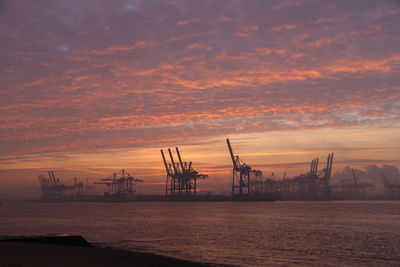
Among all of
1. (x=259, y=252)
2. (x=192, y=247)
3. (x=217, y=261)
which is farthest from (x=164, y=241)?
(x=217, y=261)

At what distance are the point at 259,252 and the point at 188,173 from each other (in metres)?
166

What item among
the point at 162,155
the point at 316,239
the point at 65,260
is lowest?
the point at 316,239

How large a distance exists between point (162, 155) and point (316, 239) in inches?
6367

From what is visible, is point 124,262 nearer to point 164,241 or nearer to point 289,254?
point 289,254

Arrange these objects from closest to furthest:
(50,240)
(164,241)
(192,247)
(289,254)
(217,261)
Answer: (50,240), (217,261), (289,254), (192,247), (164,241)

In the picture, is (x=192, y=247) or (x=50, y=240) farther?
(x=192, y=247)

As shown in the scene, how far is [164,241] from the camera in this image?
96.7 feet

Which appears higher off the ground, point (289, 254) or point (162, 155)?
point (162, 155)

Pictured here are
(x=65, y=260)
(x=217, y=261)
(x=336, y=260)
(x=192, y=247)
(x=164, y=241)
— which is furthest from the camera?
(x=164, y=241)

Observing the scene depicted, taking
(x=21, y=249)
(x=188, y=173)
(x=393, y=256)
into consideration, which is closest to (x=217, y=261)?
(x=21, y=249)

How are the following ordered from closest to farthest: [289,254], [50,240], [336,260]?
[50,240]
[336,260]
[289,254]

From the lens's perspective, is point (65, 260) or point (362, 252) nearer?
point (65, 260)

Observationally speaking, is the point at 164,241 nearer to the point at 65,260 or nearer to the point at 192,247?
the point at 192,247

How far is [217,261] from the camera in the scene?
63.9ft
